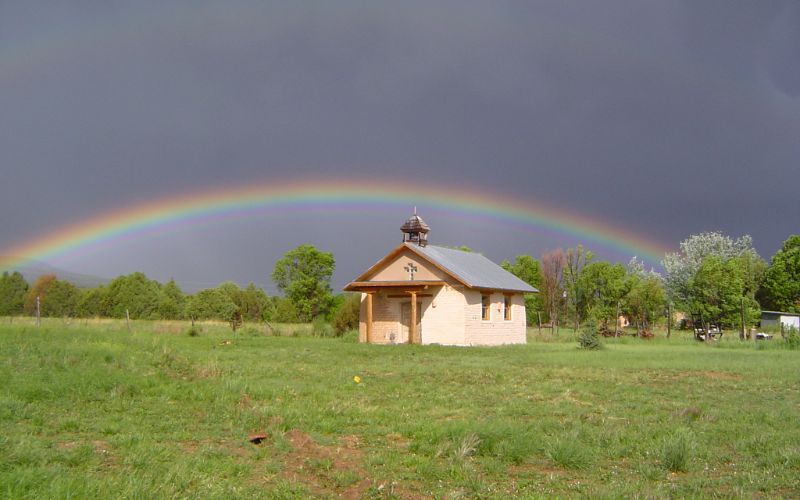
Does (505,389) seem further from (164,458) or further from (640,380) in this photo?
(164,458)

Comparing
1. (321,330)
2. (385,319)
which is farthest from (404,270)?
(321,330)

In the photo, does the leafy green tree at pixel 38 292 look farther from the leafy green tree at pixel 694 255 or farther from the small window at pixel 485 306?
the leafy green tree at pixel 694 255

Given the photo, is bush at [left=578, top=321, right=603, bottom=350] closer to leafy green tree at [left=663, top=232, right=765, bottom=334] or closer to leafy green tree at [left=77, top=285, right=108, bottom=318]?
leafy green tree at [left=663, top=232, right=765, bottom=334]

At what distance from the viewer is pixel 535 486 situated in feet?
23.7

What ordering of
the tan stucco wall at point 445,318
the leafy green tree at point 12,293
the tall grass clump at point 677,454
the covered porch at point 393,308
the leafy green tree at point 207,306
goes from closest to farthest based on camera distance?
the tall grass clump at point 677,454 → the tan stucco wall at point 445,318 → the covered porch at point 393,308 → the leafy green tree at point 207,306 → the leafy green tree at point 12,293

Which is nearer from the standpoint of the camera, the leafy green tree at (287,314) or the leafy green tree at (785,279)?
the leafy green tree at (785,279)

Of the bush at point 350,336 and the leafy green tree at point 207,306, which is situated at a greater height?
the leafy green tree at point 207,306

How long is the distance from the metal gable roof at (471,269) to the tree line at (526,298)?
18.6 meters

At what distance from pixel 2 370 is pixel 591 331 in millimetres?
24105

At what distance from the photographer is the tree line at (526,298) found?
58.2 m

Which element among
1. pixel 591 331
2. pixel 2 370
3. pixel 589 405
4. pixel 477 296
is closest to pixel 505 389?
pixel 589 405

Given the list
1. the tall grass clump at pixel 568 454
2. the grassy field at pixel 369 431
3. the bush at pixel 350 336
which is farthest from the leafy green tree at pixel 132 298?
the tall grass clump at pixel 568 454

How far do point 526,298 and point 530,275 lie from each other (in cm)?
301

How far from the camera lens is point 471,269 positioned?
35.9 m
